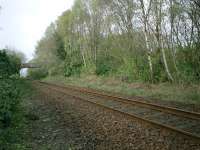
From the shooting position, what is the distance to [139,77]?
2516cm

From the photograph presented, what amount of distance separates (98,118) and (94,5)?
3214 cm

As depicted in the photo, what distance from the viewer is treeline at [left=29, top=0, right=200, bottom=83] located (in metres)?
20.7

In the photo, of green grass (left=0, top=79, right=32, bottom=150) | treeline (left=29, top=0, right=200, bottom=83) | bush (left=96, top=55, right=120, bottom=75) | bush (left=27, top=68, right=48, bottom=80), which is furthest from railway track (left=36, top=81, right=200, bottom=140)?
bush (left=27, top=68, right=48, bottom=80)

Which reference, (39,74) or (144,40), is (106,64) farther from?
(39,74)

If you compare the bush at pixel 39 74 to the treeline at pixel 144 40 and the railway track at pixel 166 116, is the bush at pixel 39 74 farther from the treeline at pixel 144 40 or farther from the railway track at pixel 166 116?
the railway track at pixel 166 116

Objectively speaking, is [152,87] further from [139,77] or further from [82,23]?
[82,23]

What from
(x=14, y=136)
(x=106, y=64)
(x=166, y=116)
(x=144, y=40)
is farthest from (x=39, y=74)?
(x=14, y=136)

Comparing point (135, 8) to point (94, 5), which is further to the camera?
point (94, 5)

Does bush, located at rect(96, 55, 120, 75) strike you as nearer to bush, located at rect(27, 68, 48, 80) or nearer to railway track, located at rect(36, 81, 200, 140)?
railway track, located at rect(36, 81, 200, 140)

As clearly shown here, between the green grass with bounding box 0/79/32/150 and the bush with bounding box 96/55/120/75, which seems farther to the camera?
the bush with bounding box 96/55/120/75

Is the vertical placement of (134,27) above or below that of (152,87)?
above

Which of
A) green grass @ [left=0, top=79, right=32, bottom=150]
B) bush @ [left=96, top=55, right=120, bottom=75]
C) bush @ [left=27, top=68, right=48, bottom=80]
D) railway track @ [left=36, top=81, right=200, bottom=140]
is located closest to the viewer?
green grass @ [left=0, top=79, right=32, bottom=150]

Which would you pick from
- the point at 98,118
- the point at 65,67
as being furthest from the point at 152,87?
the point at 65,67

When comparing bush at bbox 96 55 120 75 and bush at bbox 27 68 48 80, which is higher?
bush at bbox 96 55 120 75
